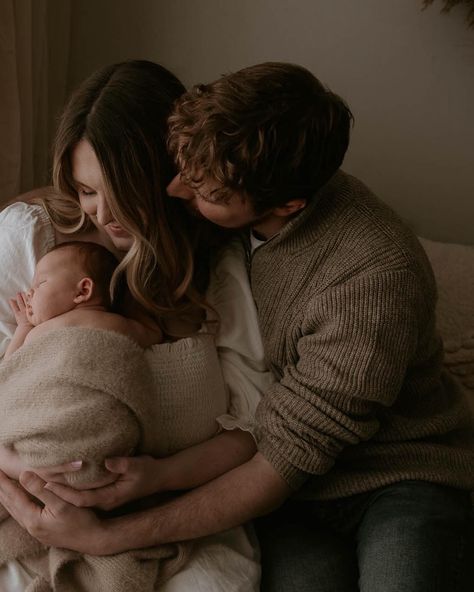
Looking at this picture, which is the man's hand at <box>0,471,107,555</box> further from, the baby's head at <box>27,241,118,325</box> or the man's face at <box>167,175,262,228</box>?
the man's face at <box>167,175,262,228</box>

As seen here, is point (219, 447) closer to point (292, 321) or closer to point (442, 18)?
point (292, 321)

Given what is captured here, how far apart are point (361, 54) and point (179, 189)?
3.02 feet

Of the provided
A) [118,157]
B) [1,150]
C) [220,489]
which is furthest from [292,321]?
[1,150]

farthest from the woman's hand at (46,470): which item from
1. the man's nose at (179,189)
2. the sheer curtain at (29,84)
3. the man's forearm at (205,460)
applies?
the sheer curtain at (29,84)

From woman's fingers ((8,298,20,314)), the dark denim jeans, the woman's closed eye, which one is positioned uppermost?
the woman's closed eye

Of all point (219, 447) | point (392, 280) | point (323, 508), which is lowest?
point (323, 508)

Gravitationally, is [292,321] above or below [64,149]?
below

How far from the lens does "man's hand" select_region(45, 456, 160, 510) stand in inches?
45.0

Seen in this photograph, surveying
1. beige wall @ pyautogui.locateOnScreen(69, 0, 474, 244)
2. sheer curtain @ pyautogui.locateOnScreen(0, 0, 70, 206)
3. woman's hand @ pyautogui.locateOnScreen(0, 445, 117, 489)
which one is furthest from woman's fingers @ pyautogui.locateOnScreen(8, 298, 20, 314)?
beige wall @ pyautogui.locateOnScreen(69, 0, 474, 244)

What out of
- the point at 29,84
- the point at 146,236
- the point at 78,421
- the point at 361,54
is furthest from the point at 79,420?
the point at 361,54

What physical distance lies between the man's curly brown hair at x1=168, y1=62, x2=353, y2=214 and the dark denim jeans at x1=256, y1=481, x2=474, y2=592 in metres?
0.58

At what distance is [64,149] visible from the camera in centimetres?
128

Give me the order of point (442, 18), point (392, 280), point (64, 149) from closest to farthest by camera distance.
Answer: point (392, 280)
point (64, 149)
point (442, 18)

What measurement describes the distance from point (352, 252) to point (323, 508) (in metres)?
0.50
